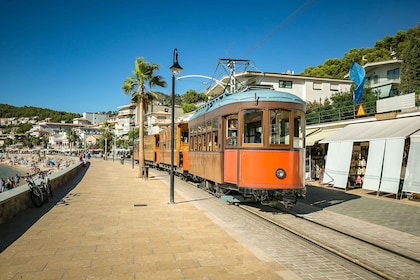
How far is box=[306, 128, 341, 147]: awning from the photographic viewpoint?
19031 mm

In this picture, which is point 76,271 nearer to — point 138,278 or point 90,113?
point 138,278

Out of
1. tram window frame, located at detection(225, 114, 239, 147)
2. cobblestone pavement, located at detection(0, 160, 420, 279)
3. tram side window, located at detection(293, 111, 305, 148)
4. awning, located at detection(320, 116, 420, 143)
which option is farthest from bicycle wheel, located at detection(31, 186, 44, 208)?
awning, located at detection(320, 116, 420, 143)

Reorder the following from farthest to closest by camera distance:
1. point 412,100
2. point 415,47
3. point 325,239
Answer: point 415,47, point 412,100, point 325,239

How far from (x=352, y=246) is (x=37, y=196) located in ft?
30.2

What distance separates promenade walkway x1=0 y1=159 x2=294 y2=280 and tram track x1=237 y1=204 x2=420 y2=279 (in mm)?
1584

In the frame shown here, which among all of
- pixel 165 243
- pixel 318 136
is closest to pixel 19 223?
pixel 165 243

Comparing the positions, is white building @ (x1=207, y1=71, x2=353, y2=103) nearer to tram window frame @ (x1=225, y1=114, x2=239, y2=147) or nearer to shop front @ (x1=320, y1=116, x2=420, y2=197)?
shop front @ (x1=320, y1=116, x2=420, y2=197)

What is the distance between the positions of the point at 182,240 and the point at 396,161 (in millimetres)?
10507

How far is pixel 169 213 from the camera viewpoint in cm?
973

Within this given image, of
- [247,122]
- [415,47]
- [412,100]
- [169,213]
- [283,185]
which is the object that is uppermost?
[415,47]

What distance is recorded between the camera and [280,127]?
9.37m

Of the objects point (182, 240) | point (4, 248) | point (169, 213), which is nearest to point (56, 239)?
point (4, 248)

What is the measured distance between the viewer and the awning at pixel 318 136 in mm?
19031

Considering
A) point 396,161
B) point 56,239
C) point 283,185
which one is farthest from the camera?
point 396,161
